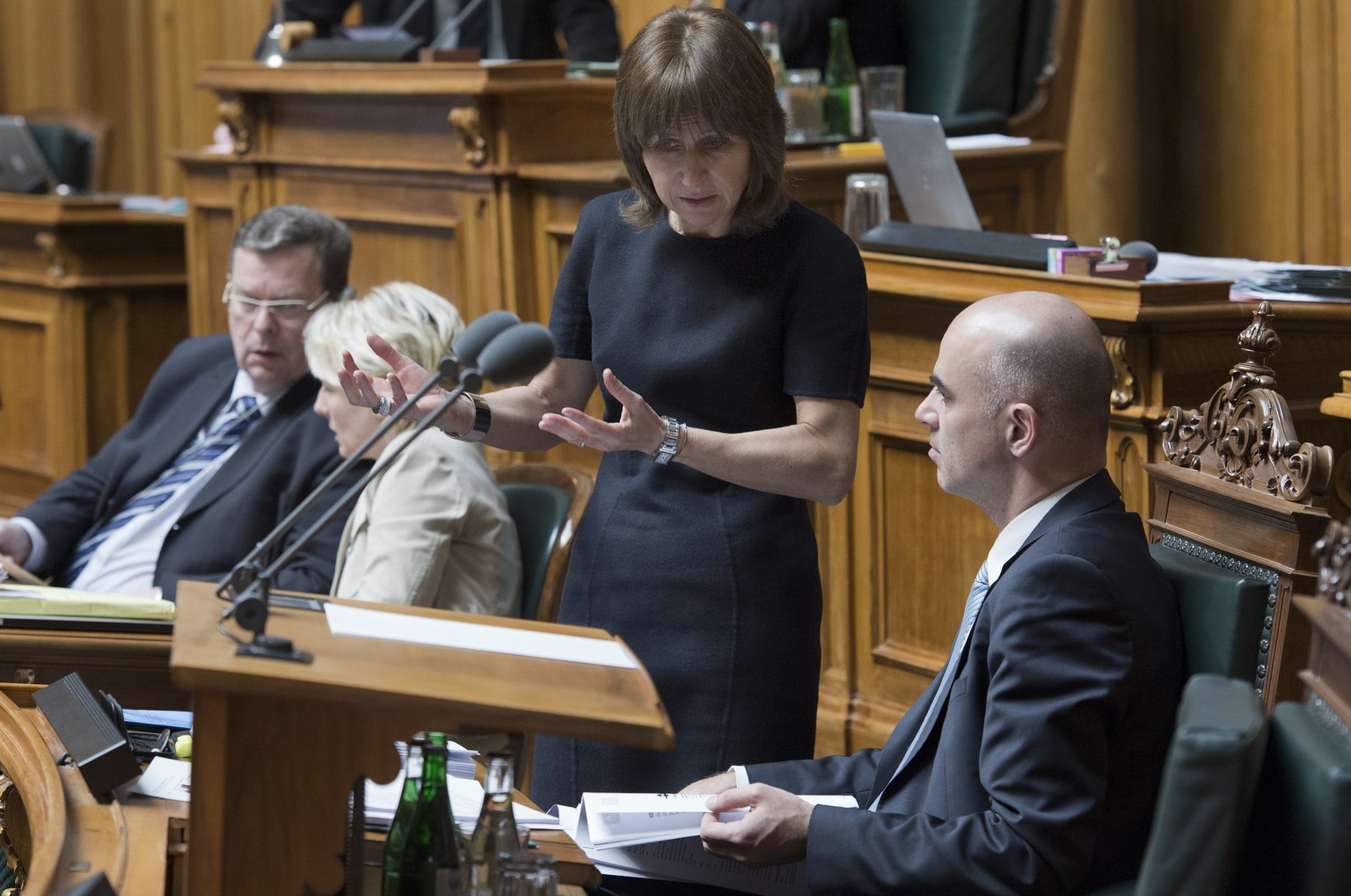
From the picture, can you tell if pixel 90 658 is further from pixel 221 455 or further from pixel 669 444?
pixel 221 455

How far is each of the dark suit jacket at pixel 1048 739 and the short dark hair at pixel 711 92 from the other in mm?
584

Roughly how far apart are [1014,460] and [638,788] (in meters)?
0.67

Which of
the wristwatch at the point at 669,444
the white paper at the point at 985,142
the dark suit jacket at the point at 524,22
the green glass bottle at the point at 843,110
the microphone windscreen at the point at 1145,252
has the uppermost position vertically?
the dark suit jacket at the point at 524,22

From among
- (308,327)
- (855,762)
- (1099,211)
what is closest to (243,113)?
(308,327)

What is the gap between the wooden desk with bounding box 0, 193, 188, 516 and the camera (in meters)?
5.00

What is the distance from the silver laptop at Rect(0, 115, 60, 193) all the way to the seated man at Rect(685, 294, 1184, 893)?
4.34 m

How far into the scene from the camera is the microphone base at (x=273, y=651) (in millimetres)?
1196

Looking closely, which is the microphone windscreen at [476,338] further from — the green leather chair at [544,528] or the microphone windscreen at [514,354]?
the green leather chair at [544,528]

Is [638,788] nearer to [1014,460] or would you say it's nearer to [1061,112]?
[1014,460]

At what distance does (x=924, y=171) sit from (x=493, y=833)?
2.11 m

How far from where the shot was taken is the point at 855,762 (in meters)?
1.80

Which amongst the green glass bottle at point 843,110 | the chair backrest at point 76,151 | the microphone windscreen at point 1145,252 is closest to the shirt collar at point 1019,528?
the microphone windscreen at point 1145,252

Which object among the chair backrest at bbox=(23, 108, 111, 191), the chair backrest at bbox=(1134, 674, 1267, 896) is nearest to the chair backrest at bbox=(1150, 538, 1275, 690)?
the chair backrest at bbox=(1134, 674, 1267, 896)

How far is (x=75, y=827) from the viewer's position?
1.48 m
